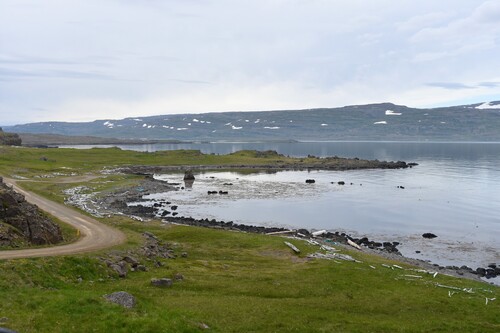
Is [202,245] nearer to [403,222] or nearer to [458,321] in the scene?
[458,321]

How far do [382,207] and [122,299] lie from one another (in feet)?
281

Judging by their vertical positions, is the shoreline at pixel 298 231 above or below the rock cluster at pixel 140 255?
below

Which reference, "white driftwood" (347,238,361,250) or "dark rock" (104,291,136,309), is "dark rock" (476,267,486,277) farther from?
"dark rock" (104,291,136,309)

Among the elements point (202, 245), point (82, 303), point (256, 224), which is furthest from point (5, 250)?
point (256, 224)

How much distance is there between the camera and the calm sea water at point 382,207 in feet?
234

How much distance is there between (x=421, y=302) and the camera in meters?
33.4

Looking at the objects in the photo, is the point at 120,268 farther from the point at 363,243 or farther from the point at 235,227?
the point at 363,243

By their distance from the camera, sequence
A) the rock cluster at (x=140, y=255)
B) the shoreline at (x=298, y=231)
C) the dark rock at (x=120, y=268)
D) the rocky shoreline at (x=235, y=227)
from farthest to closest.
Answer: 1. the rocky shoreline at (x=235, y=227)
2. the shoreline at (x=298, y=231)
3. the rock cluster at (x=140, y=255)
4. the dark rock at (x=120, y=268)

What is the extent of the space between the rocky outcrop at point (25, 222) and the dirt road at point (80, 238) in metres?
2.47

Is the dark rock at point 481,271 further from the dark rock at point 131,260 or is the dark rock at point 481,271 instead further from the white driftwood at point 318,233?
the dark rock at point 131,260

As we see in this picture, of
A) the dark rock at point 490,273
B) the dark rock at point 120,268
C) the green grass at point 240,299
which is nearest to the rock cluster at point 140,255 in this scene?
the dark rock at point 120,268

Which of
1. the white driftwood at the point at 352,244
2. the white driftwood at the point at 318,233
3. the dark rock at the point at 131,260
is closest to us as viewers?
the dark rock at the point at 131,260

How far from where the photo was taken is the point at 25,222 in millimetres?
43250

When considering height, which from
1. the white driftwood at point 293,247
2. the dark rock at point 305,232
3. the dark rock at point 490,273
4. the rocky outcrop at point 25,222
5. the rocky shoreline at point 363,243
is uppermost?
the rocky outcrop at point 25,222
